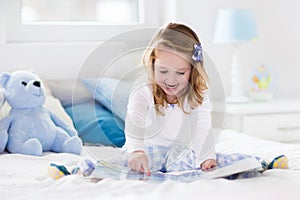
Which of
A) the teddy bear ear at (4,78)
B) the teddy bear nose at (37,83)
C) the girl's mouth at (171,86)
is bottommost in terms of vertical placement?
the teddy bear nose at (37,83)

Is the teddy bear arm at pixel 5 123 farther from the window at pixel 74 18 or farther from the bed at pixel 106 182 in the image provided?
the window at pixel 74 18

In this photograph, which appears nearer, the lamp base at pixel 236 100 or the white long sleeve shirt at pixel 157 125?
the white long sleeve shirt at pixel 157 125

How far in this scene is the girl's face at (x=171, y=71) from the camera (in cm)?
131

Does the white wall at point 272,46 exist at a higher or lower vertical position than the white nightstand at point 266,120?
higher

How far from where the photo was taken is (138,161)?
1.38m

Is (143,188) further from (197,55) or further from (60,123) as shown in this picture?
(60,123)

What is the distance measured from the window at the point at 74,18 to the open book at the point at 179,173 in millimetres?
1526

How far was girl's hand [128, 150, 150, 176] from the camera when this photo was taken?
1.38m

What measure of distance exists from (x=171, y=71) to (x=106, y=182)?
294mm

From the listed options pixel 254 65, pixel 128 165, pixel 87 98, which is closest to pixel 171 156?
pixel 128 165

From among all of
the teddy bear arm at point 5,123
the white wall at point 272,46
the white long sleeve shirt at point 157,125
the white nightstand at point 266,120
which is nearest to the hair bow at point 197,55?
the white long sleeve shirt at point 157,125

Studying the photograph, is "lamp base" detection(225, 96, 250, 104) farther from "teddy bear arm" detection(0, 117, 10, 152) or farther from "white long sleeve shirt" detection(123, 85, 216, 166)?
"white long sleeve shirt" detection(123, 85, 216, 166)

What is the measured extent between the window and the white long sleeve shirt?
1.48m

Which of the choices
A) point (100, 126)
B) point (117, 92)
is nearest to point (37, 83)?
point (100, 126)
